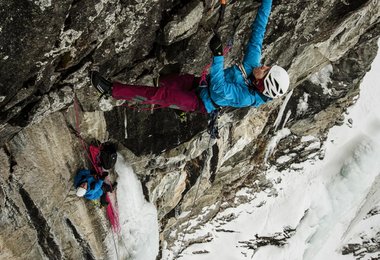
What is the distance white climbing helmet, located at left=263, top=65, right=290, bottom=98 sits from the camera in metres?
4.58

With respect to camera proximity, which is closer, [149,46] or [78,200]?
[149,46]

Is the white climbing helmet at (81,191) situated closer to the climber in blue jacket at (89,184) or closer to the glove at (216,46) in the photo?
the climber in blue jacket at (89,184)

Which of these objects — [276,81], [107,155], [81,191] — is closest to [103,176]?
[107,155]

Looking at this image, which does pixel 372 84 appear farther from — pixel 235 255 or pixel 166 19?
pixel 166 19

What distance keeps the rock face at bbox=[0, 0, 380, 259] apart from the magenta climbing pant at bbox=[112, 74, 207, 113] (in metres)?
0.29

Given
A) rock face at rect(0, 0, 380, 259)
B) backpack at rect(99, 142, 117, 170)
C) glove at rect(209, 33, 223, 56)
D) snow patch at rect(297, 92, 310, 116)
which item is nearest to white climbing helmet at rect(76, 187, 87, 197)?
rock face at rect(0, 0, 380, 259)

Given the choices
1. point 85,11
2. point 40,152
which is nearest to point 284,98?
point 40,152

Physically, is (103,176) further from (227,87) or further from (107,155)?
(227,87)

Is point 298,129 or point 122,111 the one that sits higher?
point 122,111

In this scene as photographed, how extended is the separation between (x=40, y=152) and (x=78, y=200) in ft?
5.02

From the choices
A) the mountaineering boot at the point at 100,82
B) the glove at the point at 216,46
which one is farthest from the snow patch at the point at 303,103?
the mountaineering boot at the point at 100,82

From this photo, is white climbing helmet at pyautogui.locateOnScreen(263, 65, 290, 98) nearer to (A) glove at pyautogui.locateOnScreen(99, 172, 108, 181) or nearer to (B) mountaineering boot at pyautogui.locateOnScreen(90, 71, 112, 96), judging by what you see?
(B) mountaineering boot at pyautogui.locateOnScreen(90, 71, 112, 96)

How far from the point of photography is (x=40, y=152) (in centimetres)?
559

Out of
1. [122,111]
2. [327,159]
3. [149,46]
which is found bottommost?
[327,159]
